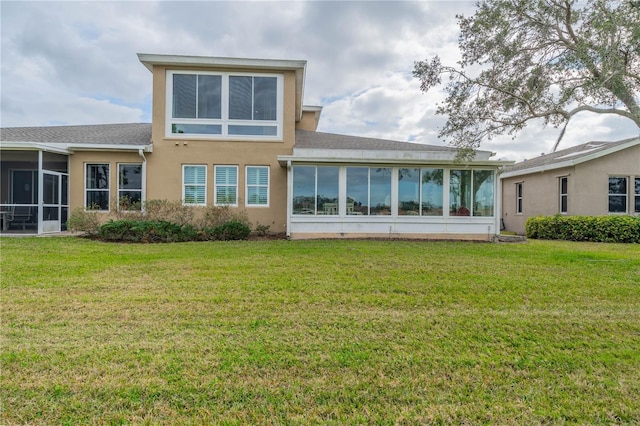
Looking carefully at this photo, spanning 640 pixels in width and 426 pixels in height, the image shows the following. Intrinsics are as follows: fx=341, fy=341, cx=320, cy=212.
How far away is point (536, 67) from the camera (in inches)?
388

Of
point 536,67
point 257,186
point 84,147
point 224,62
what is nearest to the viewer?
point 536,67

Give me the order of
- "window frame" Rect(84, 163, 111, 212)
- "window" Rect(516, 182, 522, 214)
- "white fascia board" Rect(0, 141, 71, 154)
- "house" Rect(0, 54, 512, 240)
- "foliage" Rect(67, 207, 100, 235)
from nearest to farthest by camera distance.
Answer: "foliage" Rect(67, 207, 100, 235), "white fascia board" Rect(0, 141, 71, 154), "house" Rect(0, 54, 512, 240), "window frame" Rect(84, 163, 111, 212), "window" Rect(516, 182, 522, 214)

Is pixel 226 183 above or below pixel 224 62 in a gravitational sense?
below

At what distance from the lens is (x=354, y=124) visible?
25219mm

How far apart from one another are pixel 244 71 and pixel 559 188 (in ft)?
50.2

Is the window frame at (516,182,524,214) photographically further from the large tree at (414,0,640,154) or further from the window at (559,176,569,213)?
the large tree at (414,0,640,154)

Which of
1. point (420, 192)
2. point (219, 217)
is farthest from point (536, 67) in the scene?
point (219, 217)

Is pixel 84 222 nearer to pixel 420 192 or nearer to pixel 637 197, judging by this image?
pixel 420 192

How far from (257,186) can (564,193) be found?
14.2 metres

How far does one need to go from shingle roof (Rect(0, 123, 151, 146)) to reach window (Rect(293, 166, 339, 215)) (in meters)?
6.48

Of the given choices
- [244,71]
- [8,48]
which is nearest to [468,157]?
[244,71]

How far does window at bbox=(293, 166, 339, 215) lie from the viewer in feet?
41.0

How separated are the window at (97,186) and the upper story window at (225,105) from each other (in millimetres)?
3122

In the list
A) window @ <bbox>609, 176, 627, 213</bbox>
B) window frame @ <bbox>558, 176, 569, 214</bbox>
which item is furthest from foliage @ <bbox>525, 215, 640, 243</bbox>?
window @ <bbox>609, 176, 627, 213</bbox>
